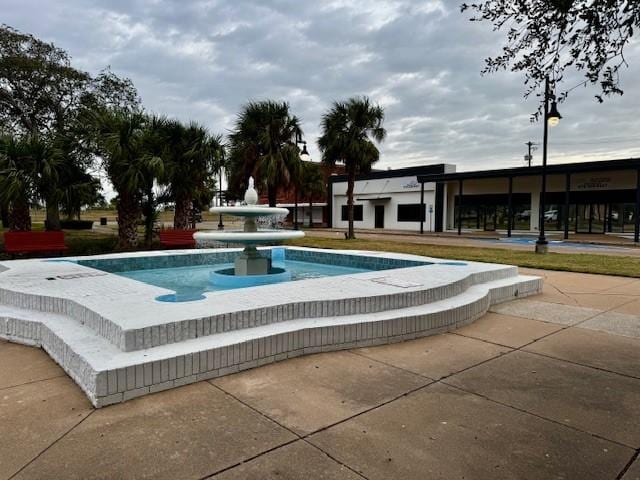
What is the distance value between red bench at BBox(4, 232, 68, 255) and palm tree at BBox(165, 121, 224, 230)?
4132mm

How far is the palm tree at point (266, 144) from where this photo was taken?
21.1 meters

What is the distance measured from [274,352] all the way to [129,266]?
745 cm

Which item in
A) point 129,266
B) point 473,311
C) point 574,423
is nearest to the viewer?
point 574,423

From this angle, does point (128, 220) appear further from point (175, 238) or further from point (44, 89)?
point (44, 89)

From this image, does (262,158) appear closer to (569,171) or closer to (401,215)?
(569,171)

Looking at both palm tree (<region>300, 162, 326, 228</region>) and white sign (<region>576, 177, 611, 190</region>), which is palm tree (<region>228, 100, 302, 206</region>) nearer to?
palm tree (<region>300, 162, 326, 228</region>)

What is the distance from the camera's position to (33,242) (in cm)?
1315

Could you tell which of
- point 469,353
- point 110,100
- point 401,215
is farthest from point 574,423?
point 401,215

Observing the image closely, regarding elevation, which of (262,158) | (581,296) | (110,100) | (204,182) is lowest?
(581,296)

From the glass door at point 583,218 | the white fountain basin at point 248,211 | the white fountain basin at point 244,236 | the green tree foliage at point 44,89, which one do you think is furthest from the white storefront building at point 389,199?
Result: the white fountain basin at point 244,236

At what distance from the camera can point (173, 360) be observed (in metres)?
4.02

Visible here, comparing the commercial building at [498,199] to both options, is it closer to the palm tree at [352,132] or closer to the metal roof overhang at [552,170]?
the metal roof overhang at [552,170]

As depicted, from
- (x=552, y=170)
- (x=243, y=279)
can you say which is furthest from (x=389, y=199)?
(x=243, y=279)

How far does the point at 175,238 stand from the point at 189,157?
3.06 meters
